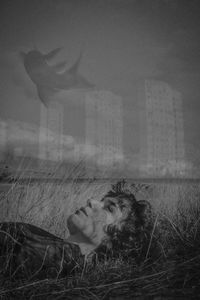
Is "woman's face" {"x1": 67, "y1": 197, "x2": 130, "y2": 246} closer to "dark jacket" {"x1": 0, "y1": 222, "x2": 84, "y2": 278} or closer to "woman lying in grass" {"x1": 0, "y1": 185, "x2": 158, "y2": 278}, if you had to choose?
"woman lying in grass" {"x1": 0, "y1": 185, "x2": 158, "y2": 278}

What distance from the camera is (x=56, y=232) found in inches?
82.7

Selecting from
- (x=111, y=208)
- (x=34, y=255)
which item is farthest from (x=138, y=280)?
(x=111, y=208)

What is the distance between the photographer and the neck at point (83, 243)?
3.38ft

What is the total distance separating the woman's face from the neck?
11mm

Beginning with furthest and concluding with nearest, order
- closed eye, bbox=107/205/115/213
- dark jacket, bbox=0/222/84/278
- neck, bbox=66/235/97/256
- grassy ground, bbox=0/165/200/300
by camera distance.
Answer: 1. closed eye, bbox=107/205/115/213
2. neck, bbox=66/235/97/256
3. dark jacket, bbox=0/222/84/278
4. grassy ground, bbox=0/165/200/300

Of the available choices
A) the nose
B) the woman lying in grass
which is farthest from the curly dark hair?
the nose

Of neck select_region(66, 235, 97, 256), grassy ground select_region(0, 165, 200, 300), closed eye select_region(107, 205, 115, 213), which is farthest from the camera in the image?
closed eye select_region(107, 205, 115, 213)

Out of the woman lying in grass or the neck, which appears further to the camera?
the neck

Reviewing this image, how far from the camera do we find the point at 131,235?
1.11m

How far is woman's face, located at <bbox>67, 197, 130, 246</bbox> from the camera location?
3.43ft

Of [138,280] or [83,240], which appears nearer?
[138,280]

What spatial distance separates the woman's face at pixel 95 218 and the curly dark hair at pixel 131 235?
2 cm

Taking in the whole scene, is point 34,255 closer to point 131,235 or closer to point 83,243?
point 83,243

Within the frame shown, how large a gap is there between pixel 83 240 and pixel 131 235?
21cm
